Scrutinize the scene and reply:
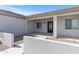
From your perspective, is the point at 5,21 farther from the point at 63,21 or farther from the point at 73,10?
the point at 73,10

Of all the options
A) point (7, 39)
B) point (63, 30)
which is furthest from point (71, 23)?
point (7, 39)

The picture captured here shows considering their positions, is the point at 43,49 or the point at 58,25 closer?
the point at 43,49

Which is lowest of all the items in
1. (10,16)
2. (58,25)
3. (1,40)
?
(1,40)

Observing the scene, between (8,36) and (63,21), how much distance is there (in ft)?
23.8

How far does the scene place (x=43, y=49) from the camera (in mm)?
5883

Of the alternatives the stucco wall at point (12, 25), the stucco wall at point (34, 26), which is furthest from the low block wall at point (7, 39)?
the stucco wall at point (34, 26)

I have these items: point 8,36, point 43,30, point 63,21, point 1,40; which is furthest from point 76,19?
point 1,40

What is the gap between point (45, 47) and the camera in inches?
227

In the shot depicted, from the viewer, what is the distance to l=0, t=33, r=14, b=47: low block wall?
34.5 feet

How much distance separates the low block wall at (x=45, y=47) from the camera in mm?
4443

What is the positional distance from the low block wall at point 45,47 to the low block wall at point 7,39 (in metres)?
3.10

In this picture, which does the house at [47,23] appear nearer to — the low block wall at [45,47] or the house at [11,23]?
the house at [11,23]

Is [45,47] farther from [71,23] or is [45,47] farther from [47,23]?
[47,23]

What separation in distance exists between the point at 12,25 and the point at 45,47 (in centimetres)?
1149
